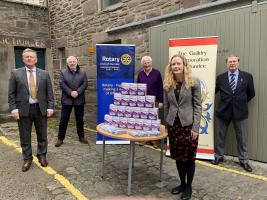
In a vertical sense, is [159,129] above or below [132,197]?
above

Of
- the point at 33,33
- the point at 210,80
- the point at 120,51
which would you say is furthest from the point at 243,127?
the point at 33,33

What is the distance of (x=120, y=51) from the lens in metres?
6.17

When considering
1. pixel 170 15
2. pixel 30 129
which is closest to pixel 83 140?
pixel 30 129

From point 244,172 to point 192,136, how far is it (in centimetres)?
161

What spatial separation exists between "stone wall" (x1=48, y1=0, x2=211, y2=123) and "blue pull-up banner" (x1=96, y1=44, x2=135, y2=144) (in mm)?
917

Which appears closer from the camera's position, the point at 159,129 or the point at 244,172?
the point at 159,129

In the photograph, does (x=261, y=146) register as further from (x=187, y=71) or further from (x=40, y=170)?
(x=40, y=170)

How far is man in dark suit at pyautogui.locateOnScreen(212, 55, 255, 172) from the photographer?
4.77 m

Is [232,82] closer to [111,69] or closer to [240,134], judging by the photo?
[240,134]

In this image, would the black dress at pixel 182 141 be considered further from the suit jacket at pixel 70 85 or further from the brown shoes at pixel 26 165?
the suit jacket at pixel 70 85

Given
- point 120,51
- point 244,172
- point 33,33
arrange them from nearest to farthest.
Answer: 1. point 244,172
2. point 120,51
3. point 33,33

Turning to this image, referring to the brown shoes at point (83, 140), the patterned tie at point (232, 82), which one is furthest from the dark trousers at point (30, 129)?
the patterned tie at point (232, 82)

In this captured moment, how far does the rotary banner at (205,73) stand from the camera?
5102mm

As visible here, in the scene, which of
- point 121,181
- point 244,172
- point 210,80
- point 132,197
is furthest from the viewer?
point 210,80
